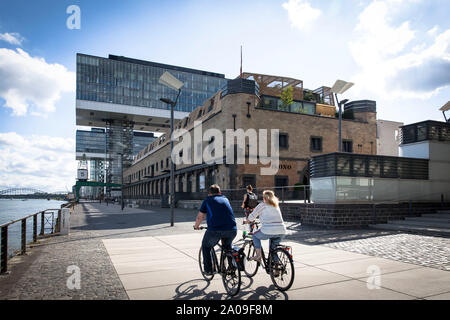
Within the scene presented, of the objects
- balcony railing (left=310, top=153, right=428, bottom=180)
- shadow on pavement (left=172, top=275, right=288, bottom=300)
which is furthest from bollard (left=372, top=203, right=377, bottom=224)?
shadow on pavement (left=172, top=275, right=288, bottom=300)

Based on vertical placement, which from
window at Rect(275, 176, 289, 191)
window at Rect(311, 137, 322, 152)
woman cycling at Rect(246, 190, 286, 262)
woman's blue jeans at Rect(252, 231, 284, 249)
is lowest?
woman's blue jeans at Rect(252, 231, 284, 249)

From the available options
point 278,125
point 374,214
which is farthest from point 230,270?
point 278,125

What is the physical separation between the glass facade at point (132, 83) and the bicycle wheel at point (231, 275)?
3691 inches

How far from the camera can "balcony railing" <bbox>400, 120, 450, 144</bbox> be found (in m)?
16.9

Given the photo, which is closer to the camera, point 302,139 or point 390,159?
point 390,159

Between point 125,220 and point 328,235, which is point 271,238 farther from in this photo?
point 125,220

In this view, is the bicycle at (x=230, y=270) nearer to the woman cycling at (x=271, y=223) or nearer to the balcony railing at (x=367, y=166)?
the woman cycling at (x=271, y=223)

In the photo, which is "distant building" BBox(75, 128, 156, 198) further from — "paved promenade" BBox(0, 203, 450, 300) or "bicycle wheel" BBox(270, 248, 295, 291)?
"bicycle wheel" BBox(270, 248, 295, 291)

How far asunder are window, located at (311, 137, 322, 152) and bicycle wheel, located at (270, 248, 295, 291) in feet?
90.9

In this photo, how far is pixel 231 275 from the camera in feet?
17.3
